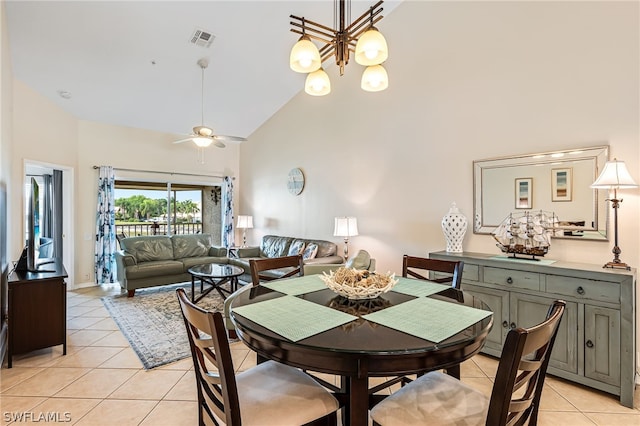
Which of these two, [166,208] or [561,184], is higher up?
[561,184]

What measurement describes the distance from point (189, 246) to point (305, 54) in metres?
5.14

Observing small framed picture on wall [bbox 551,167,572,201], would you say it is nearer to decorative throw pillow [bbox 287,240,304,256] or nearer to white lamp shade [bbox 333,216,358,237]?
white lamp shade [bbox 333,216,358,237]

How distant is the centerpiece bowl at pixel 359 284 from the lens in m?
1.77

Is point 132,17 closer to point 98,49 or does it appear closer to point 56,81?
point 98,49

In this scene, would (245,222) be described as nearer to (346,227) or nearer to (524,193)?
(346,227)

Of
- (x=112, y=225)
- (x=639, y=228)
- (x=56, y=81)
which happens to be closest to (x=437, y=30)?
(x=639, y=228)

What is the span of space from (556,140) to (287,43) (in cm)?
361

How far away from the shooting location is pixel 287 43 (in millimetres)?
4719

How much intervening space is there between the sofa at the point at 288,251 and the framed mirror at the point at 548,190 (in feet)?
7.11

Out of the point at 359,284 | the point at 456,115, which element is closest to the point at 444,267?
the point at 359,284

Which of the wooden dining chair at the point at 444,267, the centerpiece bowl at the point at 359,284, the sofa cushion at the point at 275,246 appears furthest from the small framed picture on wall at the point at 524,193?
the sofa cushion at the point at 275,246

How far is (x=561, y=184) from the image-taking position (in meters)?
3.04

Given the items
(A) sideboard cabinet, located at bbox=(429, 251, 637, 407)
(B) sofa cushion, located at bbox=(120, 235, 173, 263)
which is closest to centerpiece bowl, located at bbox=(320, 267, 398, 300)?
(A) sideboard cabinet, located at bbox=(429, 251, 637, 407)

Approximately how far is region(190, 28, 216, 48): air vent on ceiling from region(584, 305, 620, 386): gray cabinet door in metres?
4.91
